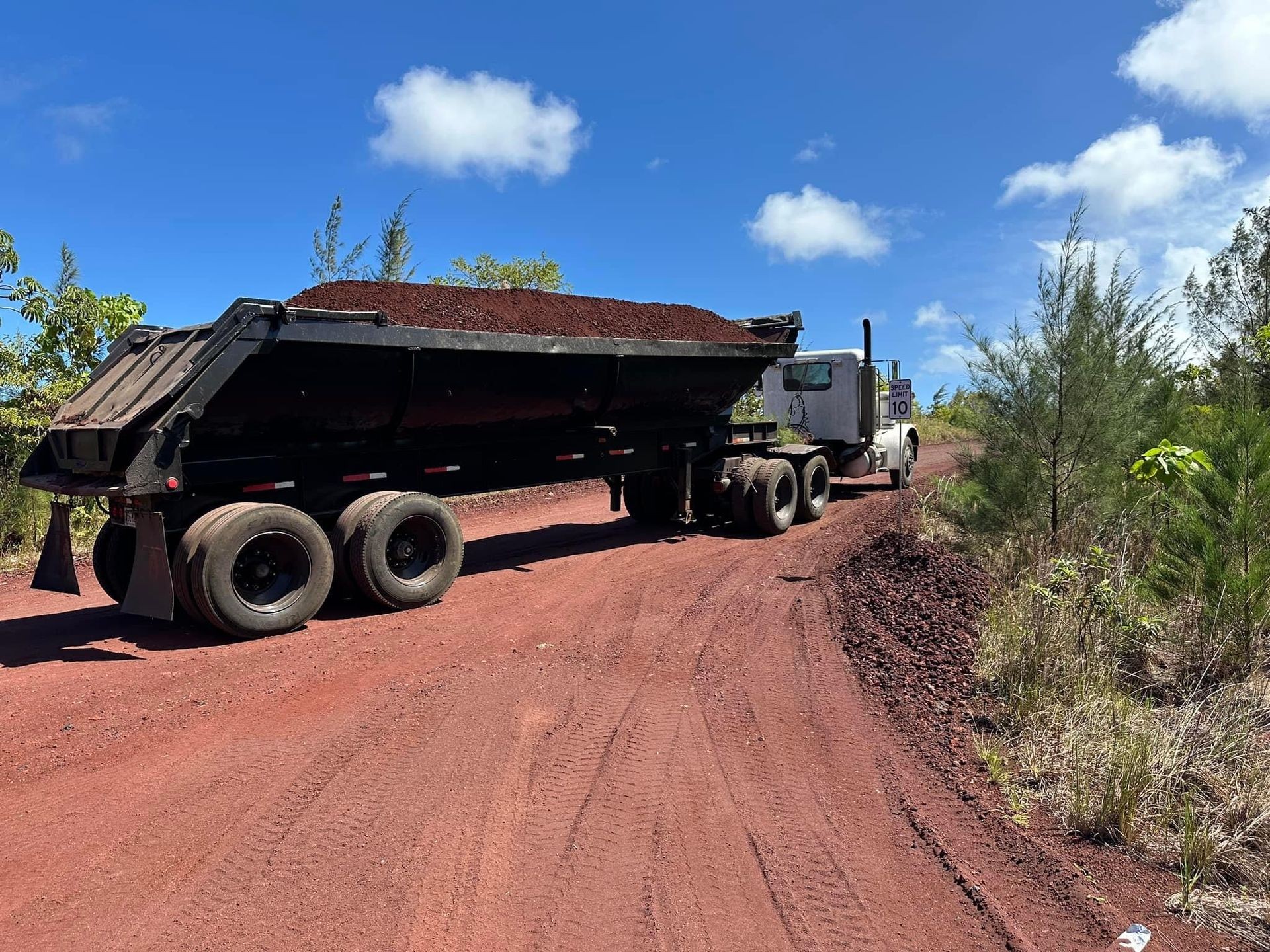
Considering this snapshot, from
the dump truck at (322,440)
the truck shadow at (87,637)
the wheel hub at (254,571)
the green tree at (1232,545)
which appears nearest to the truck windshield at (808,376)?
the dump truck at (322,440)

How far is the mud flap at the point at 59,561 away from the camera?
6.98 m

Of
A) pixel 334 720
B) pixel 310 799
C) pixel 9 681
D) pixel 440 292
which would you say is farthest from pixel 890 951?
pixel 440 292

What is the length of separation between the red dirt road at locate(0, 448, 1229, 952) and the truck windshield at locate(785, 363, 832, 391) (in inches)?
323

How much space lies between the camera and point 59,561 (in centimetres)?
702

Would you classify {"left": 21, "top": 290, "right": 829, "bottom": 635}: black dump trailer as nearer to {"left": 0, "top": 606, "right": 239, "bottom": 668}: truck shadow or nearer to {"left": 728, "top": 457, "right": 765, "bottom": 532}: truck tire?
{"left": 0, "top": 606, "right": 239, "bottom": 668}: truck shadow

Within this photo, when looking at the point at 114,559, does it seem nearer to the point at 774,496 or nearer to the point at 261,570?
the point at 261,570

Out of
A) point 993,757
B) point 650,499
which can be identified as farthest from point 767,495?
point 993,757

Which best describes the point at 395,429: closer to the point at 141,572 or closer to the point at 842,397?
the point at 141,572

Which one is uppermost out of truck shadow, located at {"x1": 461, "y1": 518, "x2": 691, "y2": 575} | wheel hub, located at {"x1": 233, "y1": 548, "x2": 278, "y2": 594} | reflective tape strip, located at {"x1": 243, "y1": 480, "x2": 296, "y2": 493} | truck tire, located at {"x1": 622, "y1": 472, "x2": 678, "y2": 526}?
reflective tape strip, located at {"x1": 243, "y1": 480, "x2": 296, "y2": 493}

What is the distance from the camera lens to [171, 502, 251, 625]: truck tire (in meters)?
6.32

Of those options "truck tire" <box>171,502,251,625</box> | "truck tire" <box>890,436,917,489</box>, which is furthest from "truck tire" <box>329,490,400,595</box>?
"truck tire" <box>890,436,917,489</box>

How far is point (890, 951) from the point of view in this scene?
288 cm

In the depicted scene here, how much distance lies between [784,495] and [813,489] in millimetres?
1171

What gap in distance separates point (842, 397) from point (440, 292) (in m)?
7.77
